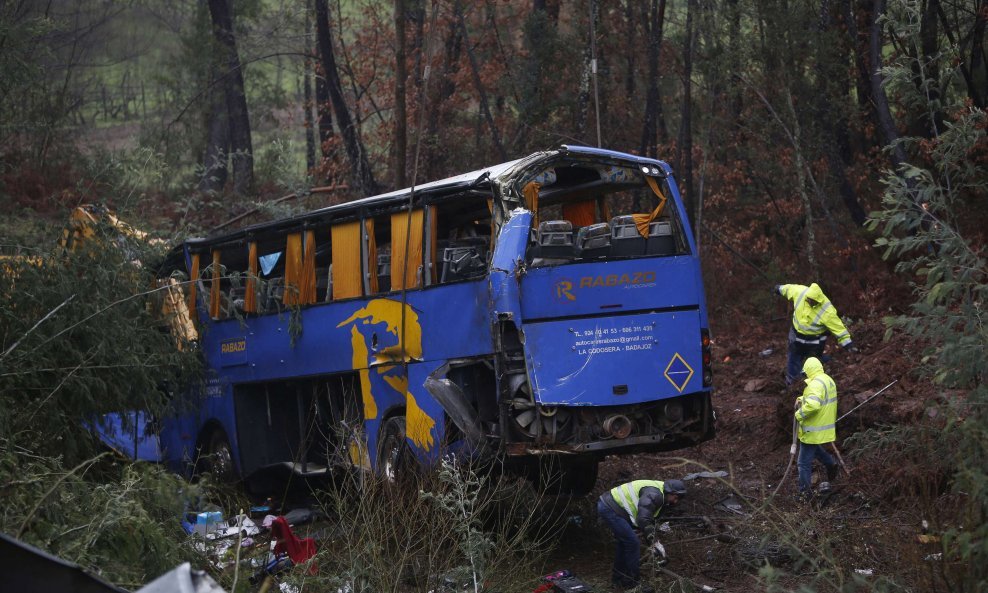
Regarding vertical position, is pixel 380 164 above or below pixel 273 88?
below

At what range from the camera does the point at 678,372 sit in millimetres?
9828

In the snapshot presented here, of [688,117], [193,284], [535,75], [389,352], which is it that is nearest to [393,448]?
[389,352]

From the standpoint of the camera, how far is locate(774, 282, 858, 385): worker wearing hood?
13234 millimetres

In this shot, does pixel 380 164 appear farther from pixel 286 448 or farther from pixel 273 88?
pixel 286 448

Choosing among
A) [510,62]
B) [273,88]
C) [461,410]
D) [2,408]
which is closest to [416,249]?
[461,410]

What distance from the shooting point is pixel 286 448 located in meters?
13.2

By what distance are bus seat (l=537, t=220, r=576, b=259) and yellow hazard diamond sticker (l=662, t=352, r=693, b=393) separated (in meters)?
1.30

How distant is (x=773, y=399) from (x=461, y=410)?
20.5ft

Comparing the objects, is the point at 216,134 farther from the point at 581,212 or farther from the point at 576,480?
the point at 576,480

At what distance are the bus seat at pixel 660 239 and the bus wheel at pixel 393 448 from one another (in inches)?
113

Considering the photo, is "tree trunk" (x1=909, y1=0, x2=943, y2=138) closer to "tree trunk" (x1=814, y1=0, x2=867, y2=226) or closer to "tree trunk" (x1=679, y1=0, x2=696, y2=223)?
"tree trunk" (x1=814, y1=0, x2=867, y2=226)

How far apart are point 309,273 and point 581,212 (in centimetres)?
299

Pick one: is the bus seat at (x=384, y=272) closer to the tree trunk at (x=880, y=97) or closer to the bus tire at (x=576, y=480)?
the bus tire at (x=576, y=480)

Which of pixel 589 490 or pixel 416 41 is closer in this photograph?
pixel 589 490
